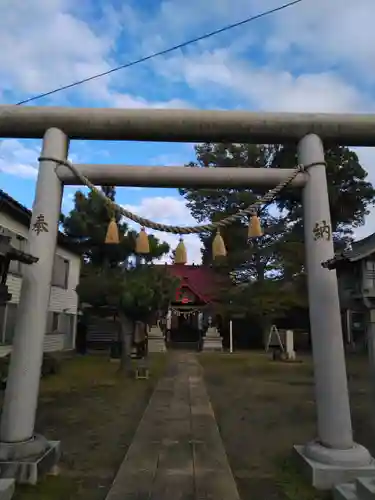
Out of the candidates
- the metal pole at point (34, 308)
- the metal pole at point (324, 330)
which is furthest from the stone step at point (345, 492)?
the metal pole at point (34, 308)

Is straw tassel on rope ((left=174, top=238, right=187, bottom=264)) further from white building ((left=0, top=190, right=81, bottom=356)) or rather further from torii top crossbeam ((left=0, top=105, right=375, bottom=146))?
white building ((left=0, top=190, right=81, bottom=356))

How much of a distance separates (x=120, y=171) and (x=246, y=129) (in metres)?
1.78

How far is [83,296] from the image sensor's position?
18516 millimetres

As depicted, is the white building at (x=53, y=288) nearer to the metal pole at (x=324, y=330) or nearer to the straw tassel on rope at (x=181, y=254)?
the straw tassel on rope at (x=181, y=254)

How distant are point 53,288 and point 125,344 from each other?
21.2 feet

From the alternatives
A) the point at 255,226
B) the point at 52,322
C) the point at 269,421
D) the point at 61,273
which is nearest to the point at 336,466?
the point at 255,226

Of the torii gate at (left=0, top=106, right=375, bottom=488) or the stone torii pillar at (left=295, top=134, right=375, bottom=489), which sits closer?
the stone torii pillar at (left=295, top=134, right=375, bottom=489)

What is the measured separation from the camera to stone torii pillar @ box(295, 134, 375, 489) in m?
4.26

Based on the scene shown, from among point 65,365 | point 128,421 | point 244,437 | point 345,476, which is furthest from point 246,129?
point 65,365

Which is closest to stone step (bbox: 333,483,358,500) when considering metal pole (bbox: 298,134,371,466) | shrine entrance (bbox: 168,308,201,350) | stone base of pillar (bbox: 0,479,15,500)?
metal pole (bbox: 298,134,371,466)

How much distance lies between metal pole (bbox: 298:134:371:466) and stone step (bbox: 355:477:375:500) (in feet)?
2.57

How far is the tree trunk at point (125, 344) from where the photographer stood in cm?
1434

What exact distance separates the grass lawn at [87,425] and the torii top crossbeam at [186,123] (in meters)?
4.31

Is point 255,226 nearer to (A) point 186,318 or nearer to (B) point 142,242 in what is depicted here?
(B) point 142,242
